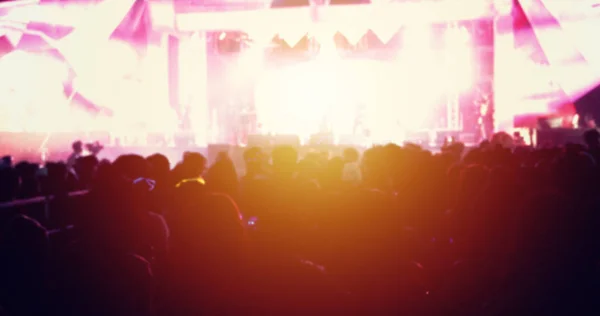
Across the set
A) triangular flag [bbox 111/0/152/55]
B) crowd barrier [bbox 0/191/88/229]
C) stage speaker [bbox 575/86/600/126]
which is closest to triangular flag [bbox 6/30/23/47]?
triangular flag [bbox 111/0/152/55]

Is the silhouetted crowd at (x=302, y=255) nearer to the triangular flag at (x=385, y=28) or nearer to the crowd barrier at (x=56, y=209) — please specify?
the crowd barrier at (x=56, y=209)

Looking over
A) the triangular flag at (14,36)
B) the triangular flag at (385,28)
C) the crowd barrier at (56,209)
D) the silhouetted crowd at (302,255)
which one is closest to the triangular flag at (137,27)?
the triangular flag at (14,36)

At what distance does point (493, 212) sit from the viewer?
334cm

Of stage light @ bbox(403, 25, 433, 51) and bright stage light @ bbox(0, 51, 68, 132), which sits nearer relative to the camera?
bright stage light @ bbox(0, 51, 68, 132)

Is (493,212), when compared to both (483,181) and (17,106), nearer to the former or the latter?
(483,181)

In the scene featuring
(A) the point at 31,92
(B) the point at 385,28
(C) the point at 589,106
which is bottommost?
(C) the point at 589,106

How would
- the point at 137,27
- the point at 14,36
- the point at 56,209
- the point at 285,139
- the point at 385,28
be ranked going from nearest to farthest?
the point at 56,209, the point at 285,139, the point at 385,28, the point at 14,36, the point at 137,27

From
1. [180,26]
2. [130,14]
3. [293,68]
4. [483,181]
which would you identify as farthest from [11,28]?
[483,181]

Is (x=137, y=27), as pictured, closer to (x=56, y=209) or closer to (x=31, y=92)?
(x=31, y=92)

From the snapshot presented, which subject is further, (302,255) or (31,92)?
(31,92)

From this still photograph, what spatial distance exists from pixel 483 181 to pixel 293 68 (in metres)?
11.4

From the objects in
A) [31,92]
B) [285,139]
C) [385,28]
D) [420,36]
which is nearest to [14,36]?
[31,92]

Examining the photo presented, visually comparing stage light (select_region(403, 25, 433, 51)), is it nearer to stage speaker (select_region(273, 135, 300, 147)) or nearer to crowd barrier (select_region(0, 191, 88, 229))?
stage speaker (select_region(273, 135, 300, 147))

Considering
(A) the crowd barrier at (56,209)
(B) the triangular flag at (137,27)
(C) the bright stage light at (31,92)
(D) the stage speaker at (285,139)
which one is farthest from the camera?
(B) the triangular flag at (137,27)
